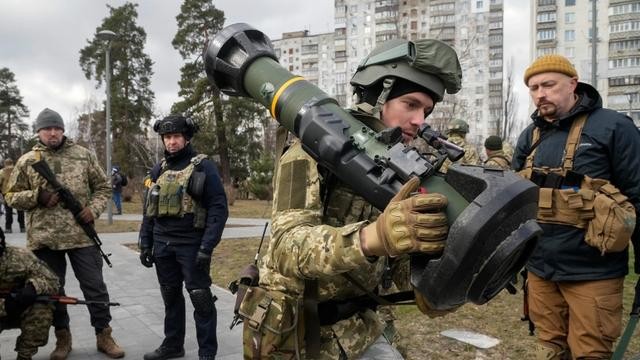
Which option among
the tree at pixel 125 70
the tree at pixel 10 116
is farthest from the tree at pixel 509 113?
the tree at pixel 10 116

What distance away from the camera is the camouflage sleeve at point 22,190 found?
436 centimetres

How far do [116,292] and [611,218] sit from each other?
6197 mm

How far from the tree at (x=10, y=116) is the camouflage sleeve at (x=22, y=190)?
57.8 metres

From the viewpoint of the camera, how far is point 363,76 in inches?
75.7

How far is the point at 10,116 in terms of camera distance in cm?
5559

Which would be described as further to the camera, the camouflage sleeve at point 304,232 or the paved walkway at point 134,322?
the paved walkway at point 134,322

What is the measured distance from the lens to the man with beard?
2.79 m

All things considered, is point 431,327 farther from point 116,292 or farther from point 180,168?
point 116,292

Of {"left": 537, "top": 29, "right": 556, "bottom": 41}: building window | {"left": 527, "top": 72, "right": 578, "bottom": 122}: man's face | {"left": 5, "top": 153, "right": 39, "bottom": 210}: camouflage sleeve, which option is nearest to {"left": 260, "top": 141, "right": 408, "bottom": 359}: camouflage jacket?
{"left": 527, "top": 72, "right": 578, "bottom": 122}: man's face

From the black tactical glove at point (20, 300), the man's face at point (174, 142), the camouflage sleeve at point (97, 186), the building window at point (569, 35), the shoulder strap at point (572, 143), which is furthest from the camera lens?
the building window at point (569, 35)

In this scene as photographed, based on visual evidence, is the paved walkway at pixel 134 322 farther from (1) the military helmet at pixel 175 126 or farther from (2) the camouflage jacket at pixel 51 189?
(1) the military helmet at pixel 175 126

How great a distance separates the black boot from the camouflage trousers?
0.87 metres

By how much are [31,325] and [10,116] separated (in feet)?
206

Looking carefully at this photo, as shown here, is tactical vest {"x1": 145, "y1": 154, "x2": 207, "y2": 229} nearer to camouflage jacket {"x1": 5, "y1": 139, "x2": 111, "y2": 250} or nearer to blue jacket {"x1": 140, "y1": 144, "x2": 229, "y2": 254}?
blue jacket {"x1": 140, "y1": 144, "x2": 229, "y2": 254}
